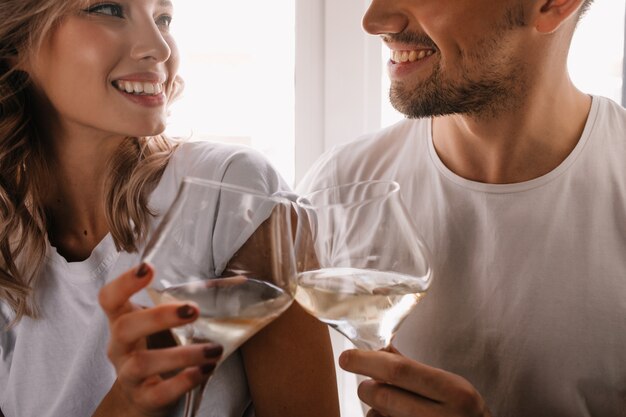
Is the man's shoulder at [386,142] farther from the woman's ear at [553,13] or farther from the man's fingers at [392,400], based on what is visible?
the man's fingers at [392,400]

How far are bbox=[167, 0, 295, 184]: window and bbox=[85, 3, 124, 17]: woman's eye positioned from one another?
0.66m

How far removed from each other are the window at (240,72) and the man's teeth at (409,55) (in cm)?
67

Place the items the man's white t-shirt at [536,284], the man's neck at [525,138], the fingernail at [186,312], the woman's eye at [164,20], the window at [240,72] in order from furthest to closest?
the window at [240,72] < the woman's eye at [164,20] < the man's neck at [525,138] < the man's white t-shirt at [536,284] < the fingernail at [186,312]

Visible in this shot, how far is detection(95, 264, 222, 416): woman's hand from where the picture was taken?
0.64 metres

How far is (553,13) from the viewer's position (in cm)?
119

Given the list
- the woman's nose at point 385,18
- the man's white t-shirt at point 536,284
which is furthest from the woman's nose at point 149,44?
the man's white t-shirt at point 536,284

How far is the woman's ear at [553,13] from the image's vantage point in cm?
118

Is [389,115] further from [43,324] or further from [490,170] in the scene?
[43,324]

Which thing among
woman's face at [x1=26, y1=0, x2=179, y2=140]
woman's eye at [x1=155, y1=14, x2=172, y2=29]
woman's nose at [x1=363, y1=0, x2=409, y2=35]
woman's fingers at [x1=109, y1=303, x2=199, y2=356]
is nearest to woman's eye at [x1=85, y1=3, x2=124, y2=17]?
woman's face at [x1=26, y1=0, x2=179, y2=140]

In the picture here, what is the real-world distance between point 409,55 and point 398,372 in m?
0.68

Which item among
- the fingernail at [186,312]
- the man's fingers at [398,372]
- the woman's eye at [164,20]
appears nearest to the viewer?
the fingernail at [186,312]

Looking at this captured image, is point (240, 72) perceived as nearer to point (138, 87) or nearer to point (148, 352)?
point (138, 87)

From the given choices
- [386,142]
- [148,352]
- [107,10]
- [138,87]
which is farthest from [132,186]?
[148,352]

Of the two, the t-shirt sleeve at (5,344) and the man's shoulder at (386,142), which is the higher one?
the man's shoulder at (386,142)
